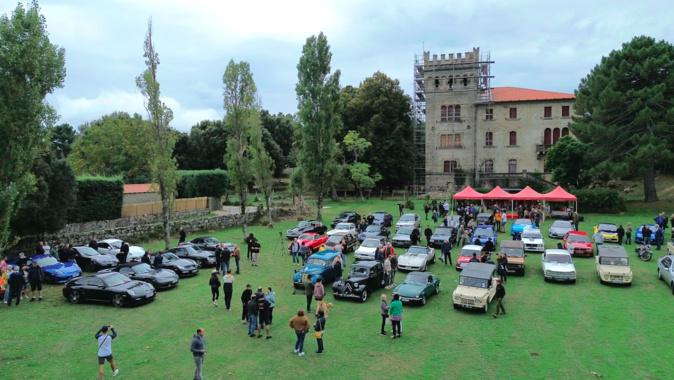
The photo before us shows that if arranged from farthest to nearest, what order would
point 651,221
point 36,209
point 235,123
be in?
point 235,123
point 651,221
point 36,209

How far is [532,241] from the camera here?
2900 centimetres

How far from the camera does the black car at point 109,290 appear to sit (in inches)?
750

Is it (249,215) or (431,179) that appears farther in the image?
(431,179)

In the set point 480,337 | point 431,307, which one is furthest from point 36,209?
point 480,337

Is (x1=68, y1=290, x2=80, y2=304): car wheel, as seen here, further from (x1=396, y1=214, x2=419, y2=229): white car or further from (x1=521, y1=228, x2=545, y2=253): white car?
(x1=521, y1=228, x2=545, y2=253): white car

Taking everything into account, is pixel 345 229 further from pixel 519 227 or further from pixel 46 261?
pixel 46 261

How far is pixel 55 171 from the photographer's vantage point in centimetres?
2992

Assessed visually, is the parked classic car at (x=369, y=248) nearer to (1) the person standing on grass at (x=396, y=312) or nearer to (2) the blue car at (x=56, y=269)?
(1) the person standing on grass at (x=396, y=312)

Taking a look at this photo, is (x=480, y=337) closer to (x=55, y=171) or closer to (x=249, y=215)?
(x=55, y=171)

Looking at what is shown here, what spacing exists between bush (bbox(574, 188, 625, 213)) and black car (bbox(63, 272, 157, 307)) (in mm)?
40124

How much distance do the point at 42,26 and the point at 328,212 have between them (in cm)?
3834

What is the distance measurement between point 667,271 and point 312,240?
17.8 meters

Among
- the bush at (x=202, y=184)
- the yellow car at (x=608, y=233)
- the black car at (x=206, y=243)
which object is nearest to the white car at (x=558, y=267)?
the yellow car at (x=608, y=233)

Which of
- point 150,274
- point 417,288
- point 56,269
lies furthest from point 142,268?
point 417,288
